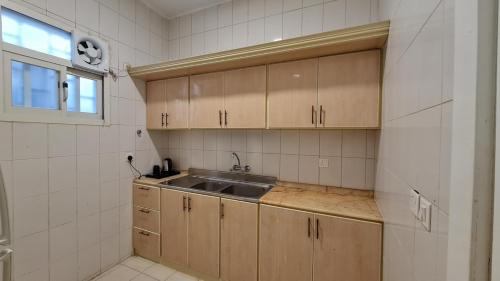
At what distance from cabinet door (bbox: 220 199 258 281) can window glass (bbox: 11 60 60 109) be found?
1686mm

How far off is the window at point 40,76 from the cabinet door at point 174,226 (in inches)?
41.8

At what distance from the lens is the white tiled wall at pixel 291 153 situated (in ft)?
5.99

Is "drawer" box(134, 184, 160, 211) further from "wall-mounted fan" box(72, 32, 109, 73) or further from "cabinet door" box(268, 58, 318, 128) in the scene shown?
"cabinet door" box(268, 58, 318, 128)

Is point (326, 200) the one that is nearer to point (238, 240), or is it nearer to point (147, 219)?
point (238, 240)

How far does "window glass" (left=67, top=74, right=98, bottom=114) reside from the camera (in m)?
1.77

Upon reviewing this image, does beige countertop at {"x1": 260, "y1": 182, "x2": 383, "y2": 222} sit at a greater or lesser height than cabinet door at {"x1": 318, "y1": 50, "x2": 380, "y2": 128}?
lesser

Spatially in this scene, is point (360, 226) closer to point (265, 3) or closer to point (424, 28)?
point (424, 28)

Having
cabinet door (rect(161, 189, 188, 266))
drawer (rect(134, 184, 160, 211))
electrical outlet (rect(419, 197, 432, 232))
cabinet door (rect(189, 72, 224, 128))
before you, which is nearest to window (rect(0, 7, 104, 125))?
drawer (rect(134, 184, 160, 211))

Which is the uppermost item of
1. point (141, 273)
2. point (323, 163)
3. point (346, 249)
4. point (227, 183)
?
point (323, 163)

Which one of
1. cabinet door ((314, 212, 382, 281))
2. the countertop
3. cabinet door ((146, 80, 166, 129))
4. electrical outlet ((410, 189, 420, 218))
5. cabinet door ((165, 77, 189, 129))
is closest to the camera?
electrical outlet ((410, 189, 420, 218))

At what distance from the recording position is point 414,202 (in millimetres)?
722

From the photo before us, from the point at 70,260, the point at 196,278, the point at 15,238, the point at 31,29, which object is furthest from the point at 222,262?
the point at 31,29

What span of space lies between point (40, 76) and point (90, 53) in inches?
17.2

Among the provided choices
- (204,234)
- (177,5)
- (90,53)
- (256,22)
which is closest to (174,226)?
(204,234)
